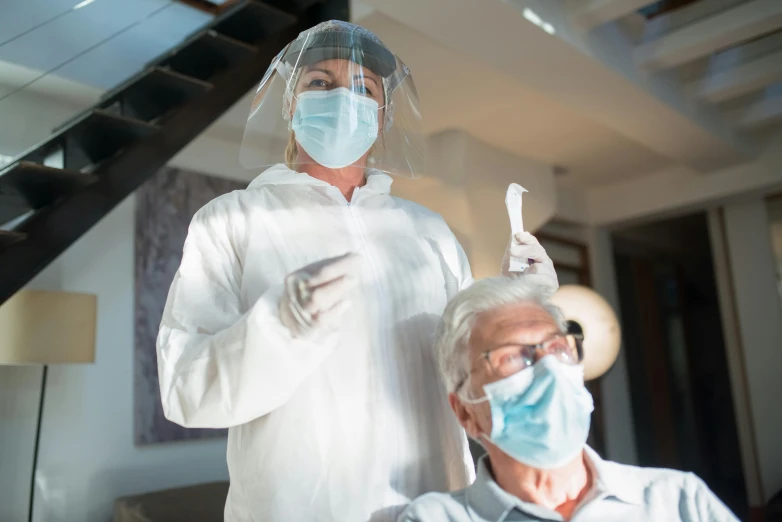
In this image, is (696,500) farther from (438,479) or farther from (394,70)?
(394,70)

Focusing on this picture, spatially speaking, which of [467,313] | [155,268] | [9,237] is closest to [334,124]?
[467,313]

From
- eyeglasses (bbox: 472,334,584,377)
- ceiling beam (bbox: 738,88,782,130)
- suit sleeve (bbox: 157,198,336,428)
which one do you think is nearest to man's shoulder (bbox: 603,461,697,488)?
eyeglasses (bbox: 472,334,584,377)

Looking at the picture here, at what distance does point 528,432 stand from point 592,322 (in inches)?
125

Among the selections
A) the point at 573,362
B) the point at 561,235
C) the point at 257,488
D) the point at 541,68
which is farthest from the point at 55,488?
the point at 561,235

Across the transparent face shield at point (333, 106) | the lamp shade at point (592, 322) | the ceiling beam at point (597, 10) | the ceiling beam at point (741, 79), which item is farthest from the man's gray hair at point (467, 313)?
the ceiling beam at point (741, 79)

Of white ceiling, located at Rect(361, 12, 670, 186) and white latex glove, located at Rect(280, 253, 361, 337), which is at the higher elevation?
white ceiling, located at Rect(361, 12, 670, 186)

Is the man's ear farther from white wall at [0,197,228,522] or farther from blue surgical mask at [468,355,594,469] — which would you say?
white wall at [0,197,228,522]

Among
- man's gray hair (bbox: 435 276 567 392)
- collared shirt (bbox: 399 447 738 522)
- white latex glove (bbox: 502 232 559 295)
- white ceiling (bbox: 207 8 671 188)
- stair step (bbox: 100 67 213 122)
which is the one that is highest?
white ceiling (bbox: 207 8 671 188)

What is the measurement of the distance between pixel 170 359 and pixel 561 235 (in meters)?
4.80

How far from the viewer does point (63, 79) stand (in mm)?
3068

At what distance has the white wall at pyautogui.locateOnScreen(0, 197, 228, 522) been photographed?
2.88 meters

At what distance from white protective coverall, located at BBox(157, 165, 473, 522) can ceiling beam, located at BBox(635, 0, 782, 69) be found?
2.58 metres

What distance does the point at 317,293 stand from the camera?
782mm

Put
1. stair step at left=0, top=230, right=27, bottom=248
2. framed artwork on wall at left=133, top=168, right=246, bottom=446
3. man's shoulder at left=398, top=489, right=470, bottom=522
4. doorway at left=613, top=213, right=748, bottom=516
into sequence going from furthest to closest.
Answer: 1. doorway at left=613, top=213, right=748, bottom=516
2. framed artwork on wall at left=133, top=168, right=246, bottom=446
3. stair step at left=0, top=230, right=27, bottom=248
4. man's shoulder at left=398, top=489, right=470, bottom=522
